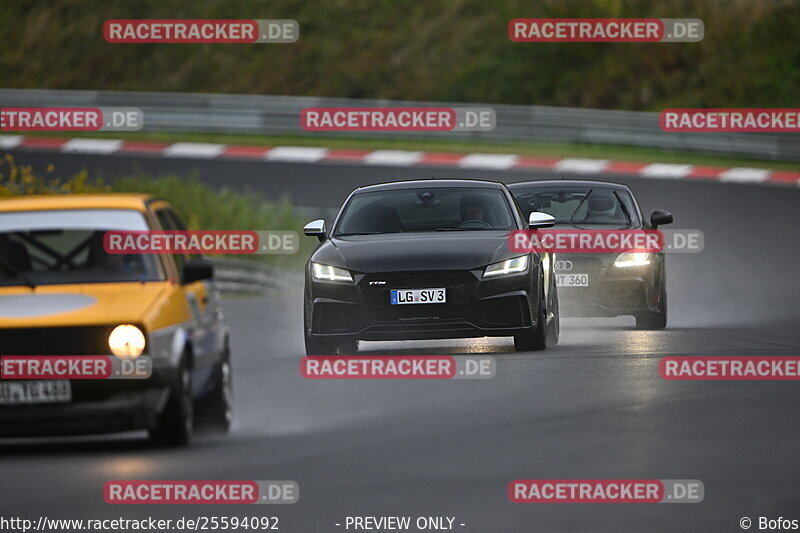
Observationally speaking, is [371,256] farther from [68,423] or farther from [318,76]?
[318,76]

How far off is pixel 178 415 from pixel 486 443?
1.74m

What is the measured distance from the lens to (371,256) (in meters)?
15.1

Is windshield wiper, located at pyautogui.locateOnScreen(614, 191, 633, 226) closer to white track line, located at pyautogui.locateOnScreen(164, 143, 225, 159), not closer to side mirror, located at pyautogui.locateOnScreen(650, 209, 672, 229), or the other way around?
side mirror, located at pyautogui.locateOnScreen(650, 209, 672, 229)

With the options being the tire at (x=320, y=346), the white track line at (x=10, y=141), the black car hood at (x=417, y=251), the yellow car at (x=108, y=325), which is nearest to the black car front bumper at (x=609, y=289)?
the black car hood at (x=417, y=251)

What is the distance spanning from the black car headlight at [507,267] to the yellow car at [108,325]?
11.9 feet

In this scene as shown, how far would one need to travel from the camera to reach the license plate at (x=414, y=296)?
14.8m

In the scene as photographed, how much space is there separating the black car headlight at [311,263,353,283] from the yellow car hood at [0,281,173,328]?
412 centimetres

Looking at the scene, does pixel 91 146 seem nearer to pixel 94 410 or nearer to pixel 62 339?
pixel 62 339

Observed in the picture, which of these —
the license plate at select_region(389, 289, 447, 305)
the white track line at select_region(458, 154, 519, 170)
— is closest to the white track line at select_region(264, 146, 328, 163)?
the white track line at select_region(458, 154, 519, 170)

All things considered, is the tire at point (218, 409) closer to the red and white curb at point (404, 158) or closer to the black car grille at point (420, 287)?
the black car grille at point (420, 287)

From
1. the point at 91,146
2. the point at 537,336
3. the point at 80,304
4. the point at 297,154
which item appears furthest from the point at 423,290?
the point at 91,146

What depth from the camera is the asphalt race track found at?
8617 millimetres

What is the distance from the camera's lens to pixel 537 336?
1566cm

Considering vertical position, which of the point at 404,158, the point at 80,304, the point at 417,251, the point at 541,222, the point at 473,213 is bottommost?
the point at 80,304
